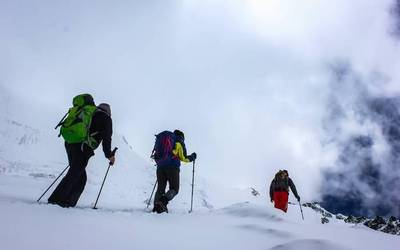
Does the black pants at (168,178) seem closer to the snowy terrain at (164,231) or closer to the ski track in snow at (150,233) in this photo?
the snowy terrain at (164,231)

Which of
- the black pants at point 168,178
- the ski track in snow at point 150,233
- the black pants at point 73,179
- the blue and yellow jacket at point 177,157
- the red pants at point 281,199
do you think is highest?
the red pants at point 281,199

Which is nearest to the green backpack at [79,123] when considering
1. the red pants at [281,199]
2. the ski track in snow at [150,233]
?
the ski track in snow at [150,233]

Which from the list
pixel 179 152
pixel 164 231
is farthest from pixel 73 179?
pixel 179 152

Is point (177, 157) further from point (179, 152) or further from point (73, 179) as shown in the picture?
point (73, 179)

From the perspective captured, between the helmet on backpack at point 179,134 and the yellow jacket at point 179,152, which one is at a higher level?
the helmet on backpack at point 179,134

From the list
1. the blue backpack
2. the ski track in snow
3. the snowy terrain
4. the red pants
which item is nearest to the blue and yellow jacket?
the blue backpack

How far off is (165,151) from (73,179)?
9.46 feet

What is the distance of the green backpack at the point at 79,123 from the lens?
7.62 meters

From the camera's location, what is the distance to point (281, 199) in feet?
42.9

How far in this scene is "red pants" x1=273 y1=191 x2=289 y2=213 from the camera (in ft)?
42.7

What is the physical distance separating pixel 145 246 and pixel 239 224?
2.63 metres

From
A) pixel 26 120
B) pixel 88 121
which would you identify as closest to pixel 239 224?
pixel 88 121

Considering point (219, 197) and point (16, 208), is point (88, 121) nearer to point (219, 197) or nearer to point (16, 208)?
point (16, 208)

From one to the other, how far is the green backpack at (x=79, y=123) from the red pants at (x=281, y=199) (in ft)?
23.4
